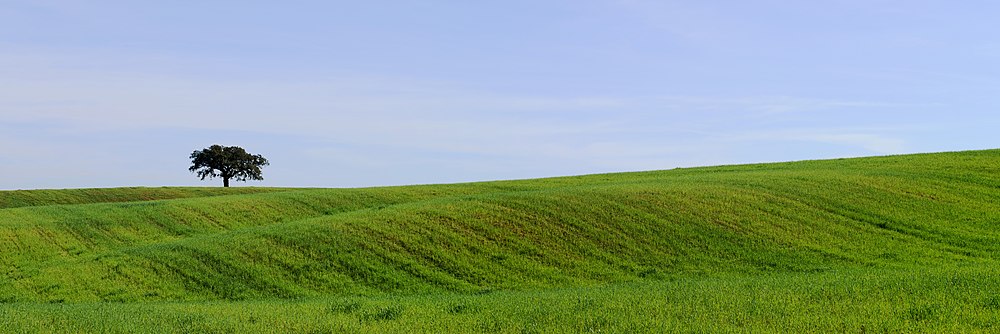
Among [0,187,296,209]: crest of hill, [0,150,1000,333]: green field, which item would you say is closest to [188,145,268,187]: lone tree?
[0,187,296,209]: crest of hill

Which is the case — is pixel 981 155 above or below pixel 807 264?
above

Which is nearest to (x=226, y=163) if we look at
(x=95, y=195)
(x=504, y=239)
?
(x=95, y=195)

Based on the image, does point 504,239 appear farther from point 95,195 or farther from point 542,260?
point 95,195

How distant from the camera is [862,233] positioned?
34.7 m

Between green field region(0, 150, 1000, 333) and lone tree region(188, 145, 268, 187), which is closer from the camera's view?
green field region(0, 150, 1000, 333)

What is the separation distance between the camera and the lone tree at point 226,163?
101062 millimetres

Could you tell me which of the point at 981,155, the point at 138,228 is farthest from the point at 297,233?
the point at 981,155

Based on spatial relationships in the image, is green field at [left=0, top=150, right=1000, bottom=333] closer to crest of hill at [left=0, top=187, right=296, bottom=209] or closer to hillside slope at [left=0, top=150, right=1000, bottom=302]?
hillside slope at [left=0, top=150, right=1000, bottom=302]

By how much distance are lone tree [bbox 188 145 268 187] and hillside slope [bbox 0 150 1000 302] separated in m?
52.7

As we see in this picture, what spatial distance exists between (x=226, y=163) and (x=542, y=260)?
254ft

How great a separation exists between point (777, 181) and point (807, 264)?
17.5 m

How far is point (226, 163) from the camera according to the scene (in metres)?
101

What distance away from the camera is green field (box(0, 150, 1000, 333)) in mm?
16141

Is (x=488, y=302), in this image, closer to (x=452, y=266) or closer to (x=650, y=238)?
(x=452, y=266)
